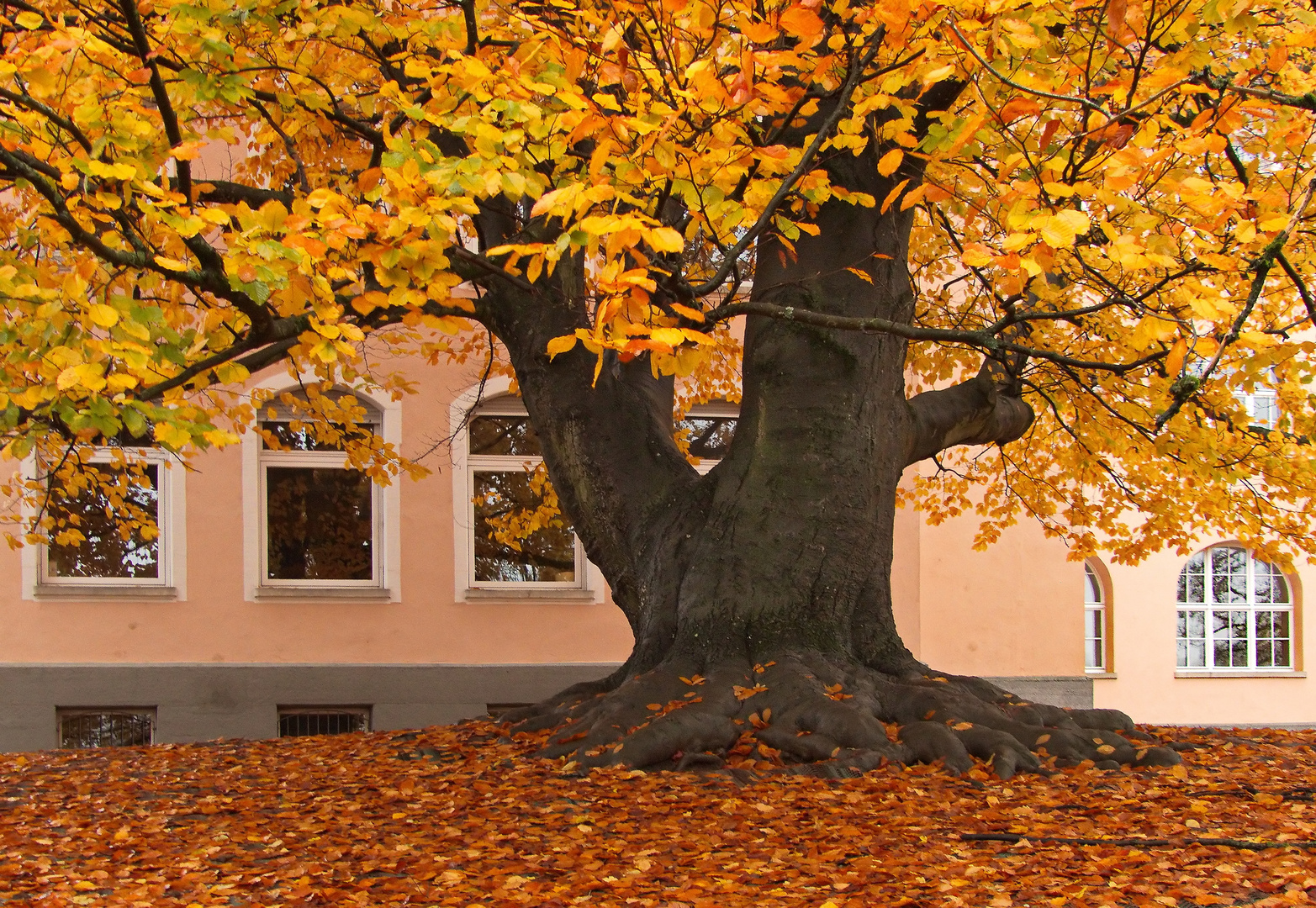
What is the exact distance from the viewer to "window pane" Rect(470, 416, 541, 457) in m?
12.4

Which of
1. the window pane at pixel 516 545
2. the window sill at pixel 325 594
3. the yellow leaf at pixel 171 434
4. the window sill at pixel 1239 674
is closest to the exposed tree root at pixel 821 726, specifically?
the yellow leaf at pixel 171 434

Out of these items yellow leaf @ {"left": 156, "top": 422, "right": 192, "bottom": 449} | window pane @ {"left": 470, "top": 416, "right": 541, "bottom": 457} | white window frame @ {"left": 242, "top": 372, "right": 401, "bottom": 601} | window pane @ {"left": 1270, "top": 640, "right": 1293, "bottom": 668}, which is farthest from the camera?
window pane @ {"left": 1270, "top": 640, "right": 1293, "bottom": 668}

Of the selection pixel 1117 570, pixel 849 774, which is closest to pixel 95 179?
pixel 849 774

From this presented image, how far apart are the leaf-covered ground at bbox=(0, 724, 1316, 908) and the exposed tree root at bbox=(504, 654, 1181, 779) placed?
0.57 ft

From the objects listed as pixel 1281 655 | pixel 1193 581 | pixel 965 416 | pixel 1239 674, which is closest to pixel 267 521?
pixel 965 416

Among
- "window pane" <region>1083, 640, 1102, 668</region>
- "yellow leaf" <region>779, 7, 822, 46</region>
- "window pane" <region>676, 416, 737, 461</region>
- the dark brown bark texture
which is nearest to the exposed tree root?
the dark brown bark texture

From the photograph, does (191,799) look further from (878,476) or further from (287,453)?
Answer: (287,453)

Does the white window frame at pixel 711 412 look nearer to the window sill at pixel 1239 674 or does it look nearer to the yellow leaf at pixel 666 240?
the yellow leaf at pixel 666 240

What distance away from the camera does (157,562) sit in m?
11.6

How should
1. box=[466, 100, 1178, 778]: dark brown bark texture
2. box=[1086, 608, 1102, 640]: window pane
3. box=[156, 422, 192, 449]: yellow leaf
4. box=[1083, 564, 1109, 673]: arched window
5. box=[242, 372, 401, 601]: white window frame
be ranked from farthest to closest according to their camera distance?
box=[1086, 608, 1102, 640]: window pane < box=[1083, 564, 1109, 673]: arched window < box=[242, 372, 401, 601]: white window frame < box=[466, 100, 1178, 778]: dark brown bark texture < box=[156, 422, 192, 449]: yellow leaf

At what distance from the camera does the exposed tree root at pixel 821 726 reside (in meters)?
5.37

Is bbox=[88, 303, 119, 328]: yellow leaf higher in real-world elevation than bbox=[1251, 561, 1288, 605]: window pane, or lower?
higher

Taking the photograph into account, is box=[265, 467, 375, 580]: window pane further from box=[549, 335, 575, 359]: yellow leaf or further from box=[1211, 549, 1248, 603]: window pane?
box=[1211, 549, 1248, 603]: window pane

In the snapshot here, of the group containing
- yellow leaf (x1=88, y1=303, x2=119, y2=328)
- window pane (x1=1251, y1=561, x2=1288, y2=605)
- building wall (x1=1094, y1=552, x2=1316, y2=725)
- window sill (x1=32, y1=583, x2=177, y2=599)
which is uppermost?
yellow leaf (x1=88, y1=303, x2=119, y2=328)
